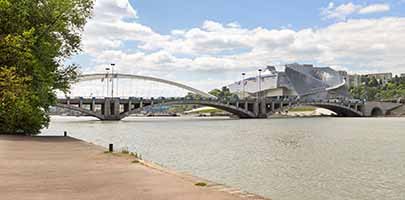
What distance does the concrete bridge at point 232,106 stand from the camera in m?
110

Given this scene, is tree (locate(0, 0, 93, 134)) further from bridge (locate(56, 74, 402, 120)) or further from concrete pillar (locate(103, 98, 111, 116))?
concrete pillar (locate(103, 98, 111, 116))

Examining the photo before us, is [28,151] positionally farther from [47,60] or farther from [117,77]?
[117,77]

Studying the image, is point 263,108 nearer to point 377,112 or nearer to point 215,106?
Answer: point 215,106

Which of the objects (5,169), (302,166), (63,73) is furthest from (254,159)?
(63,73)

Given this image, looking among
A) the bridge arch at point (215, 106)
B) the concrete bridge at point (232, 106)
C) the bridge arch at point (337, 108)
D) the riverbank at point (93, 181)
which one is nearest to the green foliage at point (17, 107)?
the riverbank at point (93, 181)

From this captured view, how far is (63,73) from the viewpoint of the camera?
35781mm

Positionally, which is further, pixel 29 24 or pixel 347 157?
pixel 29 24

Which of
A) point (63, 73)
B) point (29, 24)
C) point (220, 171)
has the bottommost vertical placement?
point (220, 171)

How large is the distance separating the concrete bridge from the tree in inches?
2279

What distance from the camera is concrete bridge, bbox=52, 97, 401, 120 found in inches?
4326

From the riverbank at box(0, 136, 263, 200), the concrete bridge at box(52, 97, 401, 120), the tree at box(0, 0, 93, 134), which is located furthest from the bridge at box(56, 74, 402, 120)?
the riverbank at box(0, 136, 263, 200)

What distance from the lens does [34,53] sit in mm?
30391

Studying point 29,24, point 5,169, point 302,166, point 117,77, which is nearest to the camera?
point 5,169

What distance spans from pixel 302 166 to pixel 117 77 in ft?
421
